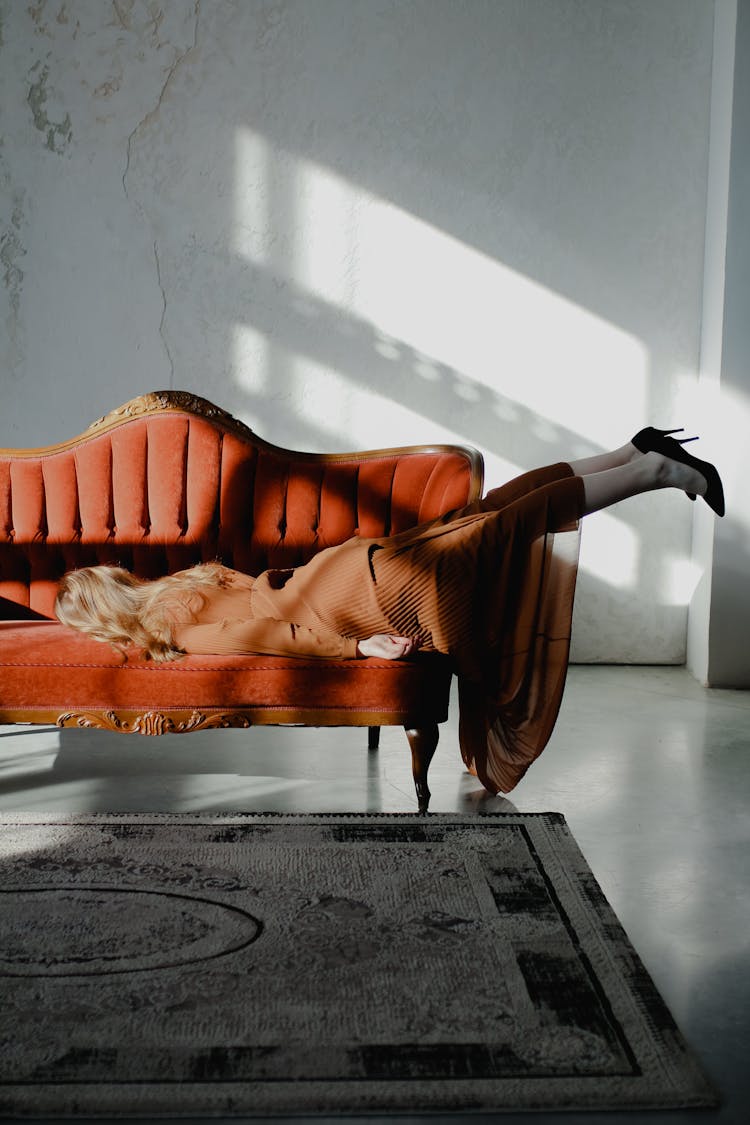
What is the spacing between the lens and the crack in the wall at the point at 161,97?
4082 mm

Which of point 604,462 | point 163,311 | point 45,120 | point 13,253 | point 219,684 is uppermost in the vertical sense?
point 45,120

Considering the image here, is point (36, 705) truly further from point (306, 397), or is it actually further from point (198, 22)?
point (198, 22)

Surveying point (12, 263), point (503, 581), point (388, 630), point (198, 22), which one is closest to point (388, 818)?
point (388, 630)

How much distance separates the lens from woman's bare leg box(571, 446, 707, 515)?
259 centimetres

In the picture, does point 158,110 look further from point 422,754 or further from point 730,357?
point 422,754

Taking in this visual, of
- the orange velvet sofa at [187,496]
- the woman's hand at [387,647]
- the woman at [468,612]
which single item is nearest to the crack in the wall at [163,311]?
the orange velvet sofa at [187,496]

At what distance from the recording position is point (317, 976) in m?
1.65

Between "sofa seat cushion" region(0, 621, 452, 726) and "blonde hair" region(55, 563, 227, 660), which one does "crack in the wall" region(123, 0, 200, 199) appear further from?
"sofa seat cushion" region(0, 621, 452, 726)

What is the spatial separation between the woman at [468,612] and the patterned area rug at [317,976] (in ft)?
1.25

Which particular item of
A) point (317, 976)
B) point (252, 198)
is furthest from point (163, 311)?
point (317, 976)

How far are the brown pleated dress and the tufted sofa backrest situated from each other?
0.58 metres

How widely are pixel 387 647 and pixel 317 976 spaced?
0.96m

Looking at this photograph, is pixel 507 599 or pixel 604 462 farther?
pixel 604 462

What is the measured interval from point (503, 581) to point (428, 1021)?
121 cm
